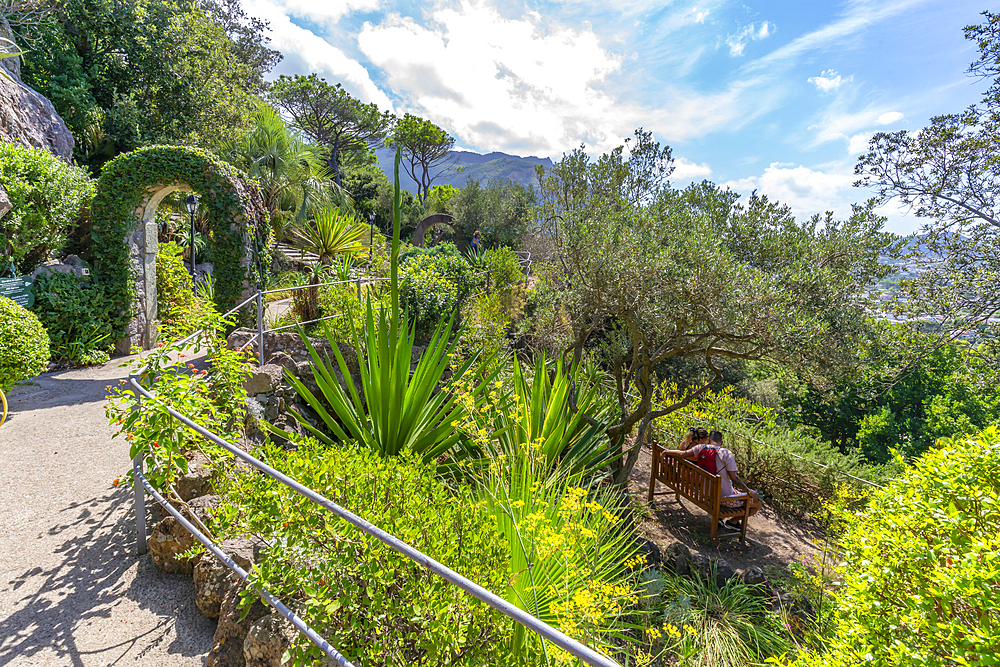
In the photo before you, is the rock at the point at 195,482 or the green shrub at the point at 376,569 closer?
the green shrub at the point at 376,569

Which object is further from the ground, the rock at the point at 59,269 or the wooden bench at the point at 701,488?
the rock at the point at 59,269

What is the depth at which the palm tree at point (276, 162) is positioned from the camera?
525 inches

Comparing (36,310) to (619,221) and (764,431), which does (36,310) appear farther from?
(764,431)

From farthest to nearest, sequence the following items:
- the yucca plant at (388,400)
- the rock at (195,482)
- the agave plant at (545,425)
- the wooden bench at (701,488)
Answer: the wooden bench at (701,488) → the agave plant at (545,425) → the yucca plant at (388,400) → the rock at (195,482)

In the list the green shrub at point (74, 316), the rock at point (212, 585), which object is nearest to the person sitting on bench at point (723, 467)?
the rock at point (212, 585)

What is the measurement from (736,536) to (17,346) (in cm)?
748

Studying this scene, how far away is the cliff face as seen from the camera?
7254 millimetres

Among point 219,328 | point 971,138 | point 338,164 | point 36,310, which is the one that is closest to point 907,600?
point 219,328

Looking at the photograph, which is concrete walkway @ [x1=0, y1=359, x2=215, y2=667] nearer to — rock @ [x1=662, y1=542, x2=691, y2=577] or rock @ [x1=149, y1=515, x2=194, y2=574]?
rock @ [x1=149, y1=515, x2=194, y2=574]

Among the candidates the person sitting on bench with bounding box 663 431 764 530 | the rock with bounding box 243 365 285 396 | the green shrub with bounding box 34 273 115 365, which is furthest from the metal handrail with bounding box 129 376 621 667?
the green shrub with bounding box 34 273 115 365

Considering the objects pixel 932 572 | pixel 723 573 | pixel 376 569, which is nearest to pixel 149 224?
pixel 376 569

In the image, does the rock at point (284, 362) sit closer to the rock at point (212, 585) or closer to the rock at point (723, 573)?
the rock at point (212, 585)

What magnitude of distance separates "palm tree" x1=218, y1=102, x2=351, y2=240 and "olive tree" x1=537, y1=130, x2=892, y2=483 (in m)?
10.7

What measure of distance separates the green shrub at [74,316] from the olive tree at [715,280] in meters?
6.87
